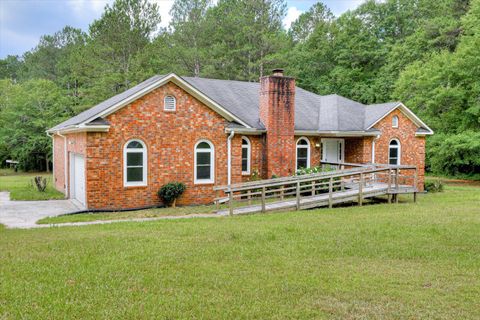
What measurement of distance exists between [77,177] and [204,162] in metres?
5.33

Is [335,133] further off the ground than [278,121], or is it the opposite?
[278,121]

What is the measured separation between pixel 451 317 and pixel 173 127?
1209cm

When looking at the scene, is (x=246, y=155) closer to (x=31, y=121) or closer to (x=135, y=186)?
(x=135, y=186)

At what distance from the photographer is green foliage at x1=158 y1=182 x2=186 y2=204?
15.4 m

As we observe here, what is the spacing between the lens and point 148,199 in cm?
1538

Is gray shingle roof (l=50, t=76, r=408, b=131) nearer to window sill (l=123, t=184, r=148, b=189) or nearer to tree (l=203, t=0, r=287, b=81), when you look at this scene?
window sill (l=123, t=184, r=148, b=189)

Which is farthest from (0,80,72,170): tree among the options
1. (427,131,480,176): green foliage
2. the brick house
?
(427,131,480,176): green foliage

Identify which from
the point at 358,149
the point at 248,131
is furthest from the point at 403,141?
the point at 248,131

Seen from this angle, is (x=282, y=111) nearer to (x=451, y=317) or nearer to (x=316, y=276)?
(x=316, y=276)

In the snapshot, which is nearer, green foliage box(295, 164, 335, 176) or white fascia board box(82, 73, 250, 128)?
white fascia board box(82, 73, 250, 128)

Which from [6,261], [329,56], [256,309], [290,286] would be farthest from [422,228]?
[329,56]

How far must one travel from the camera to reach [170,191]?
15.4 metres

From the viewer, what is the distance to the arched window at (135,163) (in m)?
15.0

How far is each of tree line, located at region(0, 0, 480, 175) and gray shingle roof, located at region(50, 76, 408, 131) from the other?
953 centimetres
